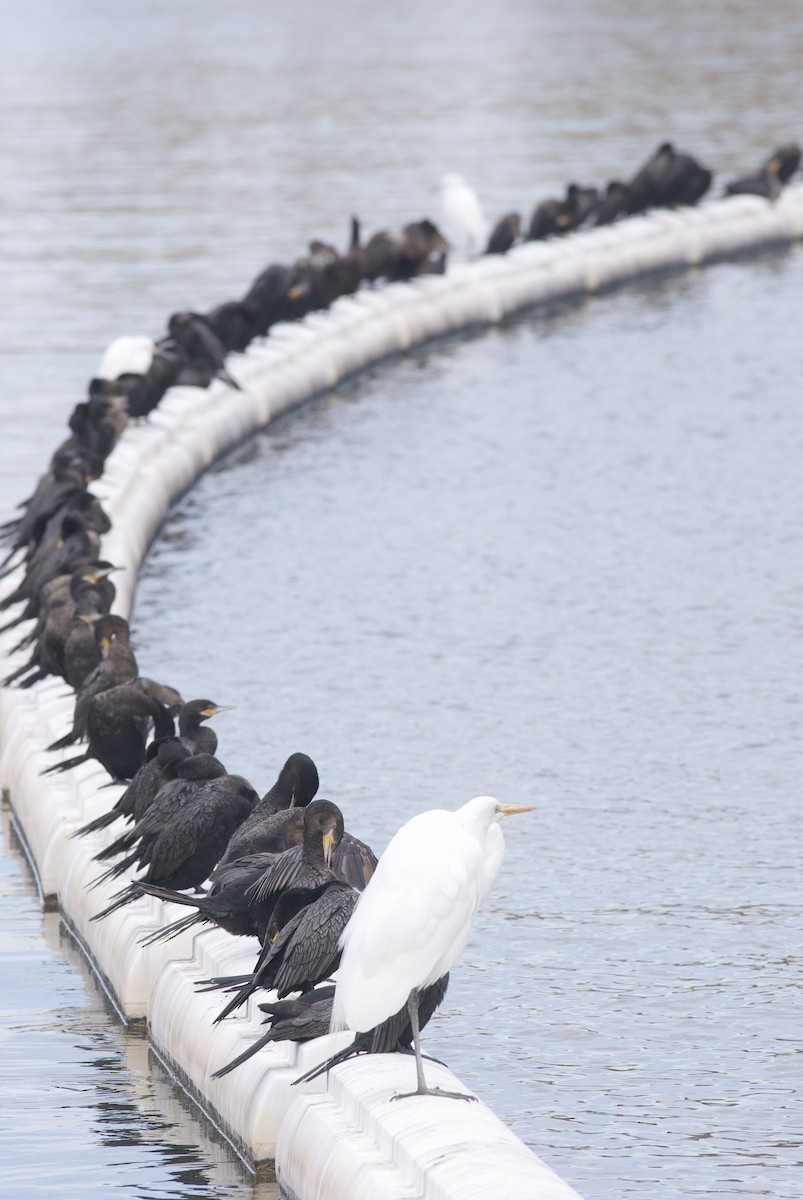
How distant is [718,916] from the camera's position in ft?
42.3

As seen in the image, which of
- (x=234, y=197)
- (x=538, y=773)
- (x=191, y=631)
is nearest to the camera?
(x=538, y=773)

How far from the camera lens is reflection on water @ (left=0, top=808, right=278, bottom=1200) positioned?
32.7 ft

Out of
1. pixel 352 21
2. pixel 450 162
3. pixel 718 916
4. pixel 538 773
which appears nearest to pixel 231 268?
pixel 450 162

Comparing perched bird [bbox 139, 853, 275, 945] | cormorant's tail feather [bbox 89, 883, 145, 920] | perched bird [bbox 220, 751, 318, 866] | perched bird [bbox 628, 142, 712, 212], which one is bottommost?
cormorant's tail feather [bbox 89, 883, 145, 920]

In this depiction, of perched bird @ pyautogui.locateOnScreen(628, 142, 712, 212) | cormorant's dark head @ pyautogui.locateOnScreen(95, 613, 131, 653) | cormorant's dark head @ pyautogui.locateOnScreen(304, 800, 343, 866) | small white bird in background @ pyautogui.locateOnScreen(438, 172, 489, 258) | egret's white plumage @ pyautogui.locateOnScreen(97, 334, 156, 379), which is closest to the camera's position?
cormorant's dark head @ pyautogui.locateOnScreen(304, 800, 343, 866)

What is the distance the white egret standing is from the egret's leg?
0.02m

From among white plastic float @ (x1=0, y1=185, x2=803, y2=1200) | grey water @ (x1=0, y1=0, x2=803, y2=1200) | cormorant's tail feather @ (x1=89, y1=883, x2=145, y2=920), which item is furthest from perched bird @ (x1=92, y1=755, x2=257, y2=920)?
grey water @ (x1=0, y1=0, x2=803, y2=1200)

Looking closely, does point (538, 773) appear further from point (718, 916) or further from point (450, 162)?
point (450, 162)

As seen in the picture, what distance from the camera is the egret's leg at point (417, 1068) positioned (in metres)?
8.64

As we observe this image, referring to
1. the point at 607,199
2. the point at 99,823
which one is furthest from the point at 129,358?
the point at 607,199

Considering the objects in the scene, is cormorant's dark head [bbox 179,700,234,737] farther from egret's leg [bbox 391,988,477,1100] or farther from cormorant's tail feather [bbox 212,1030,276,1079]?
egret's leg [bbox 391,988,477,1100]

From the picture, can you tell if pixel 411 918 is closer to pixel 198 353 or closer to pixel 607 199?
pixel 198 353

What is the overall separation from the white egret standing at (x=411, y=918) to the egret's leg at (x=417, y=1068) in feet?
0.08

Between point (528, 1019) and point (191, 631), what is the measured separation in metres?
7.99
